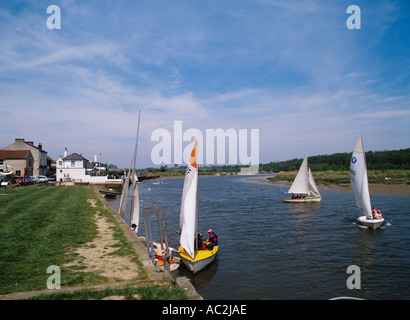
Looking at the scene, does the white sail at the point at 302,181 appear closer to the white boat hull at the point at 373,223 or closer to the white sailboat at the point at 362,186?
the white sailboat at the point at 362,186

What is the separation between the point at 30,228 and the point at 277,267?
13.9 metres

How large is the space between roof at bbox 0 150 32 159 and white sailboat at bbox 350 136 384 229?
68.3 metres

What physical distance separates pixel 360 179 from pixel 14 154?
2812 inches

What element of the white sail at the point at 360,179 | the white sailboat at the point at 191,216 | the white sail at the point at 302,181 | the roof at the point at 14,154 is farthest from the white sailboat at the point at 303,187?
the roof at the point at 14,154

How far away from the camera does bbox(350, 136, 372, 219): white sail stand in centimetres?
2473

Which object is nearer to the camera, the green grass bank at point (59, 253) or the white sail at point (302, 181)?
the green grass bank at point (59, 253)

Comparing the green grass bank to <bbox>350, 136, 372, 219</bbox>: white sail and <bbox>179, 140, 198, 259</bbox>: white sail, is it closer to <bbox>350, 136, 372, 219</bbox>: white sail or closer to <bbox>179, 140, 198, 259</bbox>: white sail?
<bbox>179, 140, 198, 259</bbox>: white sail

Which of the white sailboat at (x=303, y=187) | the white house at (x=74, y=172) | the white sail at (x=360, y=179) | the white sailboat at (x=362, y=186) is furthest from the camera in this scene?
the white house at (x=74, y=172)

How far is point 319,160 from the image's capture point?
196000mm

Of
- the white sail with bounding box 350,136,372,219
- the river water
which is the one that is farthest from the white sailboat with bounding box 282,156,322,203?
the white sail with bounding box 350,136,372,219

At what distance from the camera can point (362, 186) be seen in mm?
24969

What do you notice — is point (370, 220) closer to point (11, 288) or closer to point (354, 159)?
point (354, 159)

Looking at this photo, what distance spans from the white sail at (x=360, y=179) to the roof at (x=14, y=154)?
6828 cm

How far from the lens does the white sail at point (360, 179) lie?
24730 millimetres
